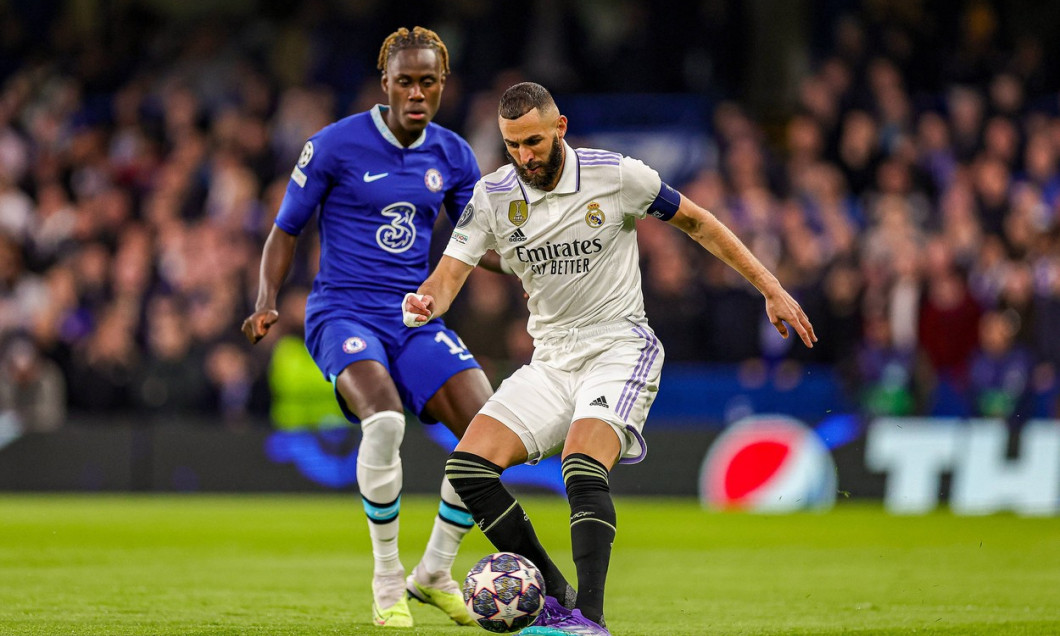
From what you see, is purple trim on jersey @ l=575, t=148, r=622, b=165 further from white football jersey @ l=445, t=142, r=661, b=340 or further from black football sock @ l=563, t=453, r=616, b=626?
black football sock @ l=563, t=453, r=616, b=626

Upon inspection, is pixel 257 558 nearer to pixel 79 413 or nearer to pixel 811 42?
pixel 79 413

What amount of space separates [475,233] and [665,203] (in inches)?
33.9

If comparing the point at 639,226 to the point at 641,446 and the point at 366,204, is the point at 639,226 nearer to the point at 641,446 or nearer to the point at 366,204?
the point at 366,204

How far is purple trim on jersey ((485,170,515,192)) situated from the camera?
684 cm

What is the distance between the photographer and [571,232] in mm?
6766

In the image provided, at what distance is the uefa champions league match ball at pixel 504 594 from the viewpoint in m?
6.31

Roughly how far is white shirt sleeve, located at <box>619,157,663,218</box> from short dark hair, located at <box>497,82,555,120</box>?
50 centimetres

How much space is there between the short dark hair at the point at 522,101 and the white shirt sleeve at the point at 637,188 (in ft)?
1.66

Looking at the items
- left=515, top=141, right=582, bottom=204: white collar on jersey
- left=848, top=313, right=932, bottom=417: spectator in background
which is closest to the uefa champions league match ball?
left=515, top=141, right=582, bottom=204: white collar on jersey

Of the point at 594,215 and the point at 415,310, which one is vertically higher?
the point at 594,215

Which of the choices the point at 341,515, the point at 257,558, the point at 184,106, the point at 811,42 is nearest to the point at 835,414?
the point at 341,515

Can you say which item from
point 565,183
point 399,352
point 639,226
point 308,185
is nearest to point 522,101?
point 565,183

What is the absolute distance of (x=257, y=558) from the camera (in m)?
10.7

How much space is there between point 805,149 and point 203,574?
9.85 metres
